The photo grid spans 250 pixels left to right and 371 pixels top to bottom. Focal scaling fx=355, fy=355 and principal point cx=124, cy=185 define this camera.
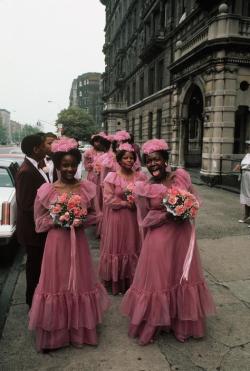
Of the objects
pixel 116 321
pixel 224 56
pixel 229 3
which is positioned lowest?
pixel 116 321

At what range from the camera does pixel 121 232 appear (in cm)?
464

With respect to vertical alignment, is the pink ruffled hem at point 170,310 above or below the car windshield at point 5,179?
below

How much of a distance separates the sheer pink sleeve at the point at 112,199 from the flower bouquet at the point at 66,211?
1434mm

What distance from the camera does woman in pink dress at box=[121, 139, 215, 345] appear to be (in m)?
3.39

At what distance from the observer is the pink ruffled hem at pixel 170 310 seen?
3.38 metres

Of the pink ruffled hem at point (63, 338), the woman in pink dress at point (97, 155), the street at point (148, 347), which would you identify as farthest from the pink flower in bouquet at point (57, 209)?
the woman in pink dress at point (97, 155)

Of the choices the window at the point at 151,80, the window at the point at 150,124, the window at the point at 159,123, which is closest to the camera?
the window at the point at 159,123

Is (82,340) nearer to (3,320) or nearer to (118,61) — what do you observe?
(3,320)

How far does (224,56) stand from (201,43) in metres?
1.40

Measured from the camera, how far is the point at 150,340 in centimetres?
348

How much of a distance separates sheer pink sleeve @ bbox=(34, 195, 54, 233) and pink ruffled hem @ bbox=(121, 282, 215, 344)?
3.56 feet

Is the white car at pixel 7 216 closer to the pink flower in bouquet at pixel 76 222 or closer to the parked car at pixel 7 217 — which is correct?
the parked car at pixel 7 217

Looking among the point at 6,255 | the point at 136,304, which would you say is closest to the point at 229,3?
the point at 6,255

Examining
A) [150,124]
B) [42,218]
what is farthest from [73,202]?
[150,124]
